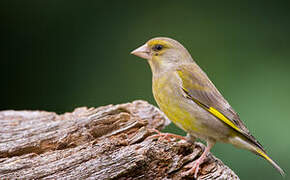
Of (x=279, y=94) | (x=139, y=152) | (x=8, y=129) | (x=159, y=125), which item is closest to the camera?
(x=139, y=152)

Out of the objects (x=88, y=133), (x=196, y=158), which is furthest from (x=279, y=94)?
(x=88, y=133)

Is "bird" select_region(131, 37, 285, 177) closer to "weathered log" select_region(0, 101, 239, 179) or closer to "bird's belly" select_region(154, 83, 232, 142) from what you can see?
"bird's belly" select_region(154, 83, 232, 142)

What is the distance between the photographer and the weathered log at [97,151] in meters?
2.76

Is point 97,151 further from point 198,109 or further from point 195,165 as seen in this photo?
point 198,109

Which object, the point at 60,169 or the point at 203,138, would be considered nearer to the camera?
the point at 60,169

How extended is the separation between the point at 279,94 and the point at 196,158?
1.64 meters

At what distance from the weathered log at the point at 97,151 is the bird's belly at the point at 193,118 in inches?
4.9

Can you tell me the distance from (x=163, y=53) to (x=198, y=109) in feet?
2.05

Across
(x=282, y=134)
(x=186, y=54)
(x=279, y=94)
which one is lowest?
(x=282, y=134)

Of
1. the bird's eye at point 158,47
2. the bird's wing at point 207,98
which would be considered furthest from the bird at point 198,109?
the bird's eye at point 158,47

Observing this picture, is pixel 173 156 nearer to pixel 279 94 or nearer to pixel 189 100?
pixel 189 100

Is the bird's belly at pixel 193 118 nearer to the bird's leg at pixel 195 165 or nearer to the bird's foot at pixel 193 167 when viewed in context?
the bird's leg at pixel 195 165

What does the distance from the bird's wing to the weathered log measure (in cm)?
28

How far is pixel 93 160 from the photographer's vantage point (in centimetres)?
280
